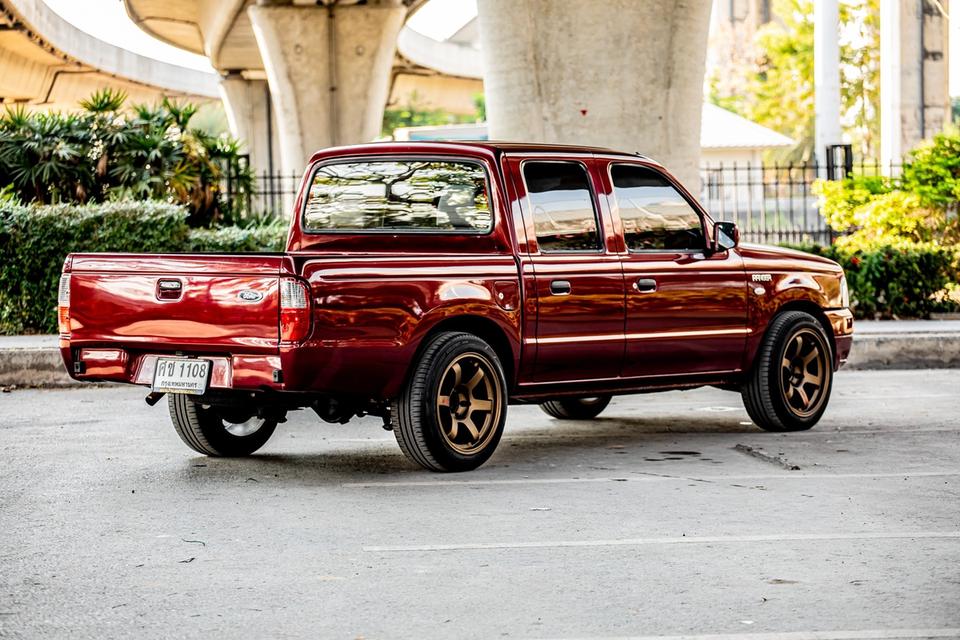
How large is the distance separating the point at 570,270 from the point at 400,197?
1138 millimetres

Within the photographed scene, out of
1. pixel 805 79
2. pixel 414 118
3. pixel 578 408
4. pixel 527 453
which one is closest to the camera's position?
pixel 527 453

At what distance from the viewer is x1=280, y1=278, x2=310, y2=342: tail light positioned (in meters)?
7.79

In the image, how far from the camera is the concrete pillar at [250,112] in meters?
54.9

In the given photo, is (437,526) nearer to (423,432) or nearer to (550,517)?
(550,517)

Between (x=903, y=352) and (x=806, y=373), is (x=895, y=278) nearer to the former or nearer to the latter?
(x=903, y=352)

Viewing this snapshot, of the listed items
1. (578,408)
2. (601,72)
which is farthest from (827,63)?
(578,408)

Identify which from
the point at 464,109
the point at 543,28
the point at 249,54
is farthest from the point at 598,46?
the point at 464,109

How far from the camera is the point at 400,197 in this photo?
9.31 metres

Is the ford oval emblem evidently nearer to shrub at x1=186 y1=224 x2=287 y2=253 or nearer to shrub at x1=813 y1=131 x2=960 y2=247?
shrub at x1=186 y1=224 x2=287 y2=253

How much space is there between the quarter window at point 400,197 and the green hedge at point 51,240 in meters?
7.46

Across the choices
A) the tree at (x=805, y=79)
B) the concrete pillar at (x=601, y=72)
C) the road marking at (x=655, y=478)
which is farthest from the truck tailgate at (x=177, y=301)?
the tree at (x=805, y=79)

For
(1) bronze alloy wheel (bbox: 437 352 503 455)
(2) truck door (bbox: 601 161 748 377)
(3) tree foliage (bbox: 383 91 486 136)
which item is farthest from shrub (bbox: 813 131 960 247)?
(3) tree foliage (bbox: 383 91 486 136)

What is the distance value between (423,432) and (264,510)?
113cm

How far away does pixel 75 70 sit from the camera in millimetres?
60688
